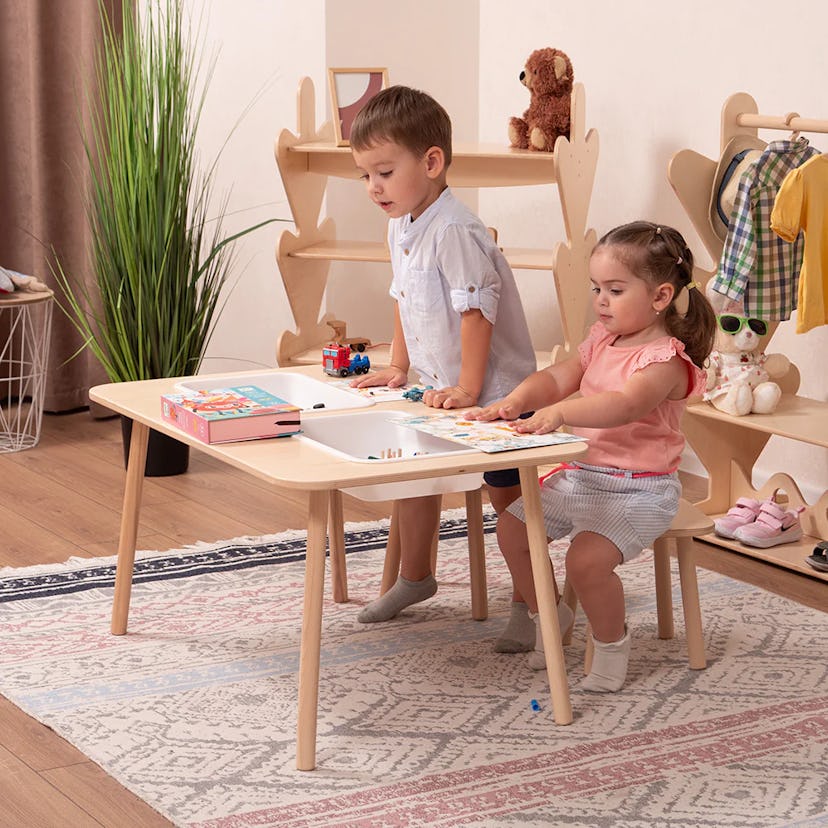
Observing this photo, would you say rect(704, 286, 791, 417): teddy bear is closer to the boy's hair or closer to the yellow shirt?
the yellow shirt

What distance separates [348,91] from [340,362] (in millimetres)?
1355

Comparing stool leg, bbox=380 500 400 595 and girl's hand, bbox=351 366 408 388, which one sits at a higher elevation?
girl's hand, bbox=351 366 408 388

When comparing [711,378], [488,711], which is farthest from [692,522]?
[711,378]

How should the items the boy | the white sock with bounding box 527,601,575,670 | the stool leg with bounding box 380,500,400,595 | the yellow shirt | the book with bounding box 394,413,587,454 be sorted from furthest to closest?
the yellow shirt → the stool leg with bounding box 380,500,400,595 → the white sock with bounding box 527,601,575,670 → the boy → the book with bounding box 394,413,587,454

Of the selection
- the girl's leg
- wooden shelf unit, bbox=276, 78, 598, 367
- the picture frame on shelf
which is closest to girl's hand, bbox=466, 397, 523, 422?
the girl's leg

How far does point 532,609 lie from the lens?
2477mm

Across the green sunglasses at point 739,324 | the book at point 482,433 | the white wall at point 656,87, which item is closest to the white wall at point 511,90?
the white wall at point 656,87

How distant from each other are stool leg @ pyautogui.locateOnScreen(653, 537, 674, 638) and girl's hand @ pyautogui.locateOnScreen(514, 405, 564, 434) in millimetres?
441

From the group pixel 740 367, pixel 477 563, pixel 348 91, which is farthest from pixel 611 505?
pixel 348 91

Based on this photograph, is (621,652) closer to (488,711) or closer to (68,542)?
(488,711)

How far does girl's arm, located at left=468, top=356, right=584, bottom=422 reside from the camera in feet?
7.30

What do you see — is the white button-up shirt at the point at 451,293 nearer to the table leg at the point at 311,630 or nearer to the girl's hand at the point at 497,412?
the girl's hand at the point at 497,412

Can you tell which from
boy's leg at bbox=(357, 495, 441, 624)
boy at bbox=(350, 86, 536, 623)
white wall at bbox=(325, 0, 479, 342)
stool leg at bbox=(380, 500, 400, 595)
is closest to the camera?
boy at bbox=(350, 86, 536, 623)

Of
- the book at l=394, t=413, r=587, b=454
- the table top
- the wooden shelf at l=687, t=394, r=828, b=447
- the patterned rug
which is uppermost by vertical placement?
the book at l=394, t=413, r=587, b=454
